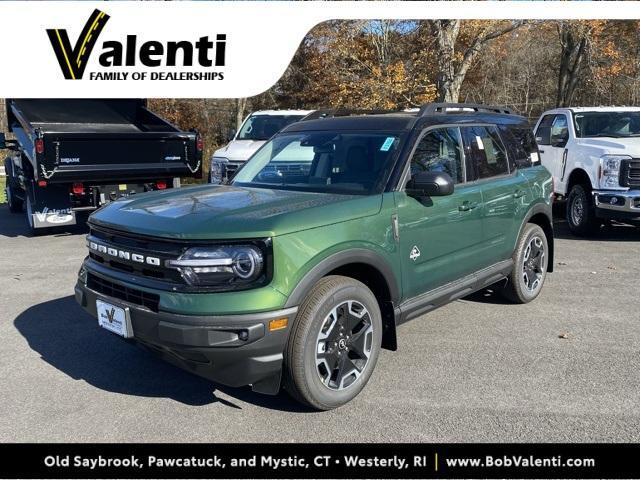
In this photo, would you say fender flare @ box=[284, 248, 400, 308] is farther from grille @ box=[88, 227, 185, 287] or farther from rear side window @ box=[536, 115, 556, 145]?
rear side window @ box=[536, 115, 556, 145]

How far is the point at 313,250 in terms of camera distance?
11.1 ft

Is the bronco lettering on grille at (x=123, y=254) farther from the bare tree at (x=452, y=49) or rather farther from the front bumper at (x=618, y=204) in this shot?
the bare tree at (x=452, y=49)

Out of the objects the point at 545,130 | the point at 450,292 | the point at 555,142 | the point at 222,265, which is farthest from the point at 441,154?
the point at 545,130

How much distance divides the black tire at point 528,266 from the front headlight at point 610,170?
3.54 meters

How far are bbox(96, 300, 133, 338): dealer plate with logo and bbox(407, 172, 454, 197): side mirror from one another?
2085 mm

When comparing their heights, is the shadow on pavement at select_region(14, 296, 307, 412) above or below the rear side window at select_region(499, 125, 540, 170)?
below

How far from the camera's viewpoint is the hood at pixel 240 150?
411 inches

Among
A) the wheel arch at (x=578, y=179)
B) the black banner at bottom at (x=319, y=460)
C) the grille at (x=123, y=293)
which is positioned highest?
the wheel arch at (x=578, y=179)

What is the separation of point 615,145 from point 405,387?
6.76 m

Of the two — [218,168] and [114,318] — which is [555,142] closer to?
[218,168]

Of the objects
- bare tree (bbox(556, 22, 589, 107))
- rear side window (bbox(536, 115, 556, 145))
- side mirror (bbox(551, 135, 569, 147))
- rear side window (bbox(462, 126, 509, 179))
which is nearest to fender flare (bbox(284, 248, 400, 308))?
rear side window (bbox(462, 126, 509, 179))

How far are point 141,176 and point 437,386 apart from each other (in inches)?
292

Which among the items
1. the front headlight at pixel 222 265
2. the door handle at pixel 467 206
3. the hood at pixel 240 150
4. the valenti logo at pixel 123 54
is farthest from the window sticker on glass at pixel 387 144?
the valenti logo at pixel 123 54

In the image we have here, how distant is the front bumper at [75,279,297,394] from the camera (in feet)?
10.2
